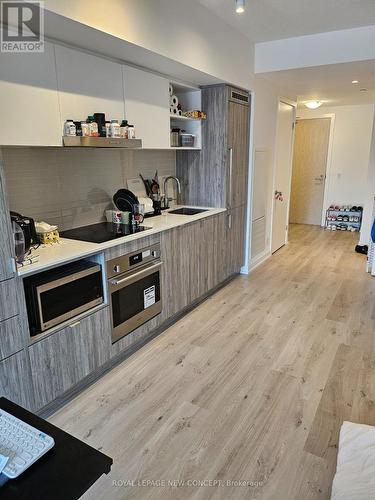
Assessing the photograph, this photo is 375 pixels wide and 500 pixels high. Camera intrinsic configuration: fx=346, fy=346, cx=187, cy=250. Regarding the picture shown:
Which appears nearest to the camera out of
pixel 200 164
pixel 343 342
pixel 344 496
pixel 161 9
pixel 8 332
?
pixel 344 496

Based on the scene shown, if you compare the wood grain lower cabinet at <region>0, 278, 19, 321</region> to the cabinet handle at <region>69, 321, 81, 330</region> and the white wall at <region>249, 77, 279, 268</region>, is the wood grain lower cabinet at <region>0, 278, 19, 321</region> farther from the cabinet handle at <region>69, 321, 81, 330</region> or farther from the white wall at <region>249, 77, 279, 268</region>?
the white wall at <region>249, 77, 279, 268</region>

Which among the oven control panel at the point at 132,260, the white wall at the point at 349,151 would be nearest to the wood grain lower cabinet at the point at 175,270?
the oven control panel at the point at 132,260

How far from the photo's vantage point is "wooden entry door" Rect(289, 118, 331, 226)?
701 cm

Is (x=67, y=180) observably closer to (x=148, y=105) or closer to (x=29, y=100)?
(x=29, y=100)

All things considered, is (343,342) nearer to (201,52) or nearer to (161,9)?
(201,52)

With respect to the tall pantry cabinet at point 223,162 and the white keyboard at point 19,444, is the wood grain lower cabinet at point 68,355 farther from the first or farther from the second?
the tall pantry cabinet at point 223,162

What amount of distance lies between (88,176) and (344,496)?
253 centimetres

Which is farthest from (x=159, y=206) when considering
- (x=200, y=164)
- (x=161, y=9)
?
(x=161, y=9)

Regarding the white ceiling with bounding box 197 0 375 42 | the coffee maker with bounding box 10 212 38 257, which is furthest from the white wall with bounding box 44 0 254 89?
the coffee maker with bounding box 10 212 38 257

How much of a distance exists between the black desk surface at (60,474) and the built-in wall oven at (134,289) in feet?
4.86

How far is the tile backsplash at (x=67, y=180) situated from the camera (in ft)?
7.47

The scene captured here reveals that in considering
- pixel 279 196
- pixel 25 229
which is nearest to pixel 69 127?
pixel 25 229

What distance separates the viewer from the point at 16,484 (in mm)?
A: 756

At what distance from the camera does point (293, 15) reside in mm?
2994
